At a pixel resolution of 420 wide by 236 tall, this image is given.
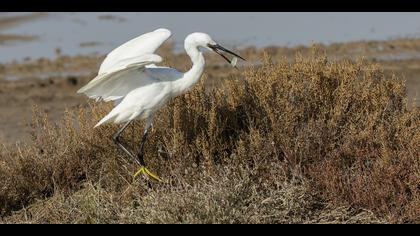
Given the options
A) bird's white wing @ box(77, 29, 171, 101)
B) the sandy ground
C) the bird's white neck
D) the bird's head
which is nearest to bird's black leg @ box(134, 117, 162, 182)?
bird's white wing @ box(77, 29, 171, 101)

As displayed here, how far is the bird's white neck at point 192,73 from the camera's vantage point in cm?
693

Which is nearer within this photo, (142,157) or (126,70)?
(126,70)

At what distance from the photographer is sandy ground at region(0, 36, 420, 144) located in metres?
15.0

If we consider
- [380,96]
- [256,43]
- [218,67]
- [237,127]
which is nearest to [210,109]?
[237,127]

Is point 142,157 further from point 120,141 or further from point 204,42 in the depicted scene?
point 204,42

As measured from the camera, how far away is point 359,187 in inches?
260

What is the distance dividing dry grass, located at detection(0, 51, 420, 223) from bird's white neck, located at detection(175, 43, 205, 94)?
46 cm

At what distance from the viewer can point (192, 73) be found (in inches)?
273

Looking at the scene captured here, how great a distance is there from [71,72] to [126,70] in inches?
485

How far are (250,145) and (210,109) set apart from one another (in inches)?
31.3

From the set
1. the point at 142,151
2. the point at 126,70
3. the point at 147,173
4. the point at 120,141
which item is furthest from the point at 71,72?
the point at 126,70

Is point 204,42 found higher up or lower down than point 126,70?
higher up

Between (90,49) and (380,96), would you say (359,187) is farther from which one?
Answer: (90,49)

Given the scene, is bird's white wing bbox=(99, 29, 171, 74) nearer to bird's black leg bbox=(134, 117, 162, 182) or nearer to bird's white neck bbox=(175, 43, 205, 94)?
bird's white neck bbox=(175, 43, 205, 94)
